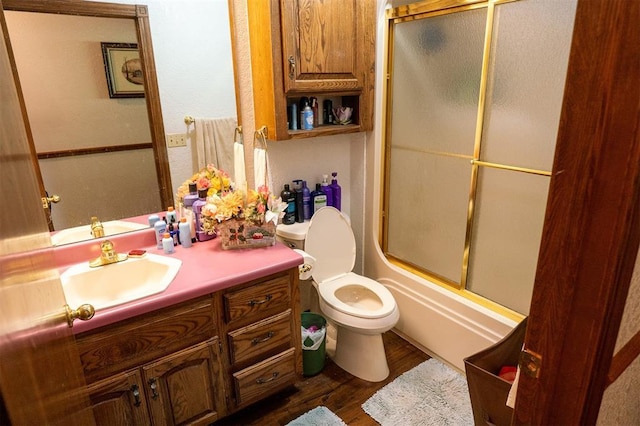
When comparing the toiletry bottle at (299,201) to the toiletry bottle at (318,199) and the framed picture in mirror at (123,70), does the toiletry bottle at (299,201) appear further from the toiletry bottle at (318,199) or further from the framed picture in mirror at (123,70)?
the framed picture in mirror at (123,70)

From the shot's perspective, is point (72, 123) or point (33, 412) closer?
point (33, 412)

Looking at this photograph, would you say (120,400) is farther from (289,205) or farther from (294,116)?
(294,116)

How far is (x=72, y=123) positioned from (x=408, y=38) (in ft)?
5.60

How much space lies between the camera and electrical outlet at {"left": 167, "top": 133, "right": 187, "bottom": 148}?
1855 millimetres

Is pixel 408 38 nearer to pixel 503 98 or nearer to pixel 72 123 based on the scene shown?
pixel 503 98

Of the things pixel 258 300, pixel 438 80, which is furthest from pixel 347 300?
pixel 438 80

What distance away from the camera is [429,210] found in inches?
88.4

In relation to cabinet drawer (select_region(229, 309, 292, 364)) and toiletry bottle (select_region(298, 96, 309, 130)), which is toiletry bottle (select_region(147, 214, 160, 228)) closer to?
cabinet drawer (select_region(229, 309, 292, 364))

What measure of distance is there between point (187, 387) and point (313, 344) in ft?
2.37

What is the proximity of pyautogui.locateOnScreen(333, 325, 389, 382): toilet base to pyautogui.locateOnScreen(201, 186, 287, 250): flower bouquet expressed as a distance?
72 centimetres

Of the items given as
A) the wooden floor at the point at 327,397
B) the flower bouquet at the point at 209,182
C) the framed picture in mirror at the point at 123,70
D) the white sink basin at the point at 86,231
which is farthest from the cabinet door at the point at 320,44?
the wooden floor at the point at 327,397

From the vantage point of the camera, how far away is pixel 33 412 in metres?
0.54

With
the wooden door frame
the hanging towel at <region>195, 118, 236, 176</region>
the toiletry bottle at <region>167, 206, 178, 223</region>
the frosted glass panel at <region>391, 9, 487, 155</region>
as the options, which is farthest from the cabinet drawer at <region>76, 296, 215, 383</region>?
the frosted glass panel at <region>391, 9, 487, 155</region>

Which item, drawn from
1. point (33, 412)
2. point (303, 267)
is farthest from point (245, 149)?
point (33, 412)
